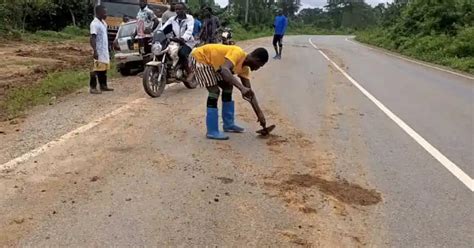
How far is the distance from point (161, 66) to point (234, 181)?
5.03m

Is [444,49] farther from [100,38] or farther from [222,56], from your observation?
[222,56]

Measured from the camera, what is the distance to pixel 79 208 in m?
4.37

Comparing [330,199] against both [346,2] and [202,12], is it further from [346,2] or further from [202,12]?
[346,2]

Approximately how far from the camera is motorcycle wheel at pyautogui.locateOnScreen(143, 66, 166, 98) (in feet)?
31.1

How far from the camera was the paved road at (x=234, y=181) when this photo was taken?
4.05 metres

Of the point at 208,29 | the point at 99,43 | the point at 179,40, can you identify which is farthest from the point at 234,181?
the point at 208,29

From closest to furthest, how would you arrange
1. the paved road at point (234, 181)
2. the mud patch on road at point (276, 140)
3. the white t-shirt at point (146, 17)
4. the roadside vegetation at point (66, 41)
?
1. the paved road at point (234, 181)
2. the mud patch on road at point (276, 140)
3. the roadside vegetation at point (66, 41)
4. the white t-shirt at point (146, 17)

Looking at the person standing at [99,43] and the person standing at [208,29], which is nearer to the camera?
the person standing at [99,43]

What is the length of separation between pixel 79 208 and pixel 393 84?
10.5 meters

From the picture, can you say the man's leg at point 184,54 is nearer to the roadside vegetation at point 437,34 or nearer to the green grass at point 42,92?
the green grass at point 42,92

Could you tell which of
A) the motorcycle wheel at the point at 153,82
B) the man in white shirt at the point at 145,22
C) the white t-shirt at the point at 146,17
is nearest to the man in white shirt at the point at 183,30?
the motorcycle wheel at the point at 153,82

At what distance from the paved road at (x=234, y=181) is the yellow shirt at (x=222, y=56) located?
0.89 metres

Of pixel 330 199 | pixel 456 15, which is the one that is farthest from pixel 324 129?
pixel 456 15

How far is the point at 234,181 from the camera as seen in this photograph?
5191mm
